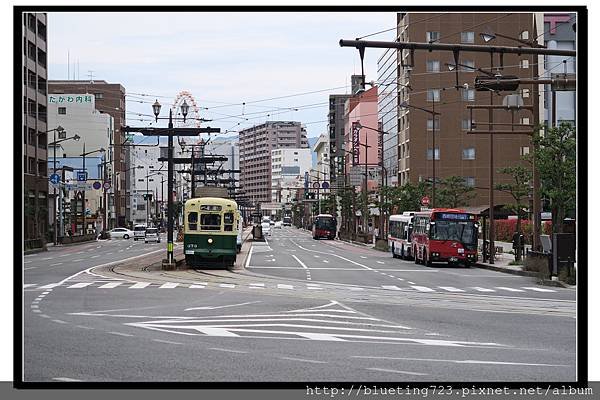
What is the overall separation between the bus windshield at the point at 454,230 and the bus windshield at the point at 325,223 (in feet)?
A: 222

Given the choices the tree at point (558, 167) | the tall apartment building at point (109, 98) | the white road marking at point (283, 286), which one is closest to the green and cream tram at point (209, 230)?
the white road marking at point (283, 286)

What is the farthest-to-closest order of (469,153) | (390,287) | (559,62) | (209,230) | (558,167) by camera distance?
(469,153) < (559,62) < (209,230) < (558,167) < (390,287)

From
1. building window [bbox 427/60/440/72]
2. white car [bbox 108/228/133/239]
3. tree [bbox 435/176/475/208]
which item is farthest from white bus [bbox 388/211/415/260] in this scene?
white car [bbox 108/228/133/239]

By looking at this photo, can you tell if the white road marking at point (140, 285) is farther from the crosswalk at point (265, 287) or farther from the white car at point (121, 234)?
the white car at point (121, 234)

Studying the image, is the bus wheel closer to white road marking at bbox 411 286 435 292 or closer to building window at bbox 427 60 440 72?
white road marking at bbox 411 286 435 292

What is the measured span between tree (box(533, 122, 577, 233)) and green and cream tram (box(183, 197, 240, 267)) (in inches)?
541

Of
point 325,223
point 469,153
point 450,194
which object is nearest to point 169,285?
point 450,194

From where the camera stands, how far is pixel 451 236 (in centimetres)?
4847

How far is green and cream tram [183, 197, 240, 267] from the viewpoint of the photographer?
41.7 meters

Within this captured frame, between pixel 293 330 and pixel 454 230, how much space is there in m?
31.3

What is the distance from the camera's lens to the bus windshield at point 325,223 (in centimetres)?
11638

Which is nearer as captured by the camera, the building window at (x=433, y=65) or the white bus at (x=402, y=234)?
the white bus at (x=402, y=234)

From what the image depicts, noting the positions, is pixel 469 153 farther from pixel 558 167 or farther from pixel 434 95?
pixel 558 167

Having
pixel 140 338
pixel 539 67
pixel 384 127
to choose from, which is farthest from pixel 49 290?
pixel 384 127
